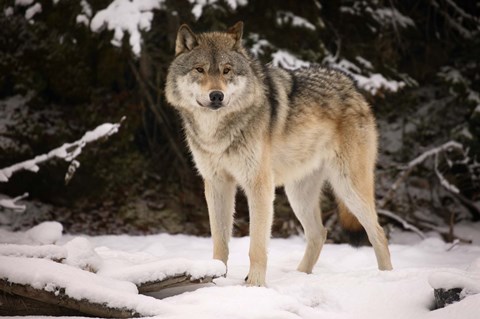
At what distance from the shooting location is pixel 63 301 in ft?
8.47

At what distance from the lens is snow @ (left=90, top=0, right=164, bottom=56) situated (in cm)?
Answer: 543

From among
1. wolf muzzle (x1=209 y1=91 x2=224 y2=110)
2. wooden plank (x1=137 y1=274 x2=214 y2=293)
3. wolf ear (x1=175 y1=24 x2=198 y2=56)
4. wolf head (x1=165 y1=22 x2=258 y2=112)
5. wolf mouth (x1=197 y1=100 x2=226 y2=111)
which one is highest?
wolf ear (x1=175 y1=24 x2=198 y2=56)

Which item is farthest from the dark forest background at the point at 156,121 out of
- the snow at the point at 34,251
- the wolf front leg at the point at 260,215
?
the snow at the point at 34,251

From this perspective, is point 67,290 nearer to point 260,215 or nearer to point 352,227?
point 260,215

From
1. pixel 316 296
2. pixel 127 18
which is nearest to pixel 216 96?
pixel 316 296

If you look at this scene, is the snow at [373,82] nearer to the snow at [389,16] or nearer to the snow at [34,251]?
the snow at [389,16]

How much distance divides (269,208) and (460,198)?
485cm

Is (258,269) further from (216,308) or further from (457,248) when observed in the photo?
(457,248)

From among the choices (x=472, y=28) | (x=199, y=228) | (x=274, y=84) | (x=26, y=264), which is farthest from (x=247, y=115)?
(x=472, y=28)

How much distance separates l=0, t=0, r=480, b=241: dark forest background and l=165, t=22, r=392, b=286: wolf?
2.48 m

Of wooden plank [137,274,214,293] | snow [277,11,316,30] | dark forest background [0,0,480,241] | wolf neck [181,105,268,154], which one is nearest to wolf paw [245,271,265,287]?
wooden plank [137,274,214,293]

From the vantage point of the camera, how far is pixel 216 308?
2779 mm

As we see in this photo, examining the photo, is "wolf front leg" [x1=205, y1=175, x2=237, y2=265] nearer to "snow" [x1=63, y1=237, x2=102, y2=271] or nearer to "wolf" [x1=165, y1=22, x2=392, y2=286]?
"wolf" [x1=165, y1=22, x2=392, y2=286]

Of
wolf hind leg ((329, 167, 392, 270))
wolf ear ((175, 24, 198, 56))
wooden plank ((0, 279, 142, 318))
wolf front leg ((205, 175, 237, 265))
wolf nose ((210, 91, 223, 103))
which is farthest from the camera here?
wolf hind leg ((329, 167, 392, 270))
